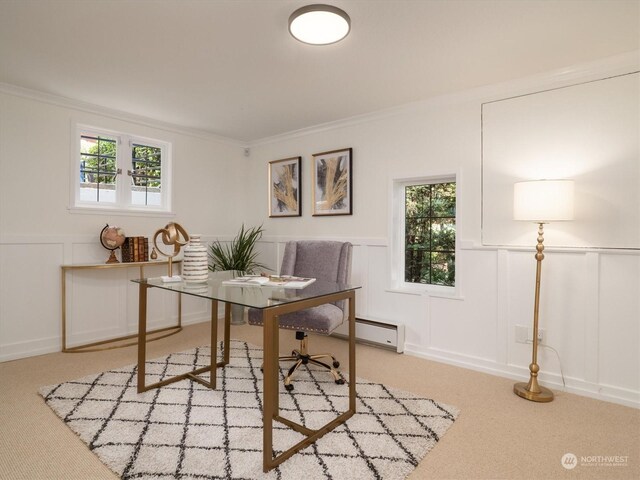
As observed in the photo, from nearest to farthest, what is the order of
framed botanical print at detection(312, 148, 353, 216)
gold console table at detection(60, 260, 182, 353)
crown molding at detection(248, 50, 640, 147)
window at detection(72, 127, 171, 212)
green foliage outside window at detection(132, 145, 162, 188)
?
crown molding at detection(248, 50, 640, 147) < gold console table at detection(60, 260, 182, 353) < window at detection(72, 127, 171, 212) < framed botanical print at detection(312, 148, 353, 216) < green foliage outside window at detection(132, 145, 162, 188)

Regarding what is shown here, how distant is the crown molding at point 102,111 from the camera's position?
3.25 m

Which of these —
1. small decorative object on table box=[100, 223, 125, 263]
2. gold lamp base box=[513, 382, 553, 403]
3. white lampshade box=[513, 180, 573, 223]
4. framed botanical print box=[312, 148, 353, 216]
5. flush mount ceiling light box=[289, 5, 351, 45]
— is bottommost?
gold lamp base box=[513, 382, 553, 403]

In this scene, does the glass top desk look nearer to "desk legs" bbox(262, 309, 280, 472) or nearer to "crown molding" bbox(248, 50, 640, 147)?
"desk legs" bbox(262, 309, 280, 472)

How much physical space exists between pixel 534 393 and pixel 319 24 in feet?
9.08

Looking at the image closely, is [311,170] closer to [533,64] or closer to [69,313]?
[533,64]

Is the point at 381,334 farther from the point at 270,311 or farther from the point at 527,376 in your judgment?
the point at 270,311

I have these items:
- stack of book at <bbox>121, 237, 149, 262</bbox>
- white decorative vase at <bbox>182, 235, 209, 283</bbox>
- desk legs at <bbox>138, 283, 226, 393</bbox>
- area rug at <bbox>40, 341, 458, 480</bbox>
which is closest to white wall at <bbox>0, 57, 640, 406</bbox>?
stack of book at <bbox>121, 237, 149, 262</bbox>

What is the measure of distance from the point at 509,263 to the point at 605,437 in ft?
4.26

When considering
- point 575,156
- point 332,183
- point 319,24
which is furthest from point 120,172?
point 575,156

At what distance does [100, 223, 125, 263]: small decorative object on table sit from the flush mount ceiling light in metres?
2.68

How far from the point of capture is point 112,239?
370 centimetres

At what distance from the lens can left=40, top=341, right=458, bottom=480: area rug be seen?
1.80 meters

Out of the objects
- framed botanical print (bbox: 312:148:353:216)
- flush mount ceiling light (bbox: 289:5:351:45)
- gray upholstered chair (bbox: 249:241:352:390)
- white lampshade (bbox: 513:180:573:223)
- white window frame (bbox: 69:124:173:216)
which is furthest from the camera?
framed botanical print (bbox: 312:148:353:216)

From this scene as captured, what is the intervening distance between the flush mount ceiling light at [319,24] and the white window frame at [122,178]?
8.70 ft
